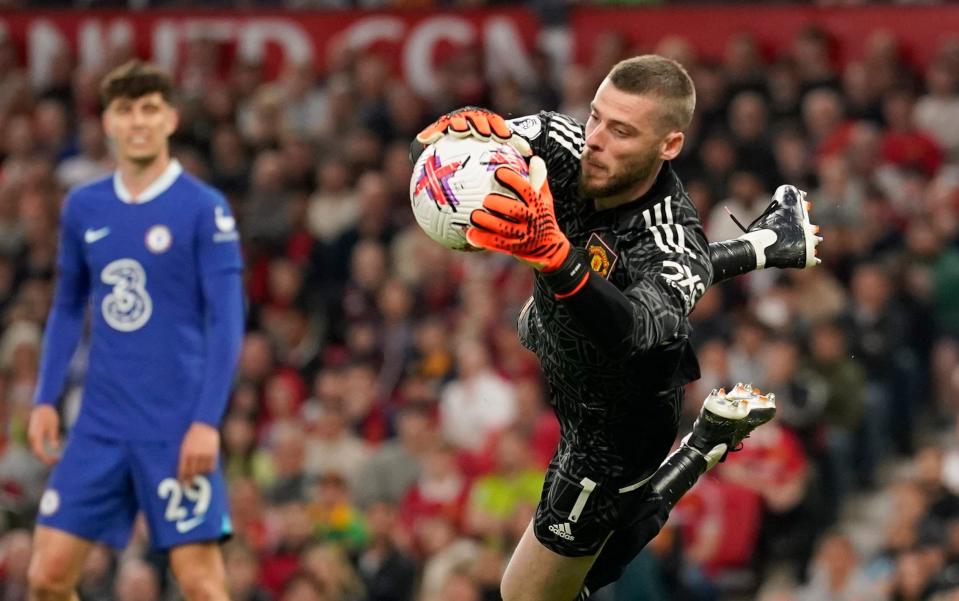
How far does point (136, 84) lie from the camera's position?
6.71m

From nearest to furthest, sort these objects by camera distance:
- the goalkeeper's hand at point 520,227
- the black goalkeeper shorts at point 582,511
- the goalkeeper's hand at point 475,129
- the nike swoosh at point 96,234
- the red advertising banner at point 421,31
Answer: the goalkeeper's hand at point 520,227
the goalkeeper's hand at point 475,129
the black goalkeeper shorts at point 582,511
the nike swoosh at point 96,234
the red advertising banner at point 421,31

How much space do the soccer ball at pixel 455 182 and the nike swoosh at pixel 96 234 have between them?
199 cm

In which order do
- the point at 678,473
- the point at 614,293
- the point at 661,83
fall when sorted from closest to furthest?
the point at 614,293
the point at 661,83
the point at 678,473

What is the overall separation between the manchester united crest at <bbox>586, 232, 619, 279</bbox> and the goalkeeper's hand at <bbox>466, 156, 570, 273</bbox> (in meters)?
0.62

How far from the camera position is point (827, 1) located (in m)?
13.1

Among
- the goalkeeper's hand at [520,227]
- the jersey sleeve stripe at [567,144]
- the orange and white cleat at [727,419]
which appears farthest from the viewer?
the orange and white cleat at [727,419]

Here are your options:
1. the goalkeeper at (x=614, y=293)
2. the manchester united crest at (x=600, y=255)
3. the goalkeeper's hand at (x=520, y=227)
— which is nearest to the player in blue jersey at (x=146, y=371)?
the goalkeeper at (x=614, y=293)

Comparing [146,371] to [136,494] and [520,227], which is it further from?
[520,227]

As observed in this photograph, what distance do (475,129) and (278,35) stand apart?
1027 centimetres

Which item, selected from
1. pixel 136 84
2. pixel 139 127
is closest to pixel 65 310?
pixel 139 127

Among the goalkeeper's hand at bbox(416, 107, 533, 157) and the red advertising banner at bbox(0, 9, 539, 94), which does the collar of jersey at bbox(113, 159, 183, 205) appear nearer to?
the goalkeeper's hand at bbox(416, 107, 533, 157)

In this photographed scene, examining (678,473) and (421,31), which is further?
(421,31)

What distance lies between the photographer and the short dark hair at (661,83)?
5305 millimetres

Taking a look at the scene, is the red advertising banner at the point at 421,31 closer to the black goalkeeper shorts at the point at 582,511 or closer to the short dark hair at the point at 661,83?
the black goalkeeper shorts at the point at 582,511
